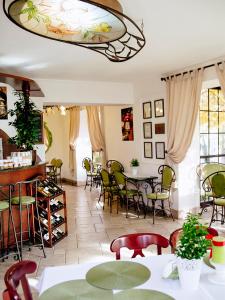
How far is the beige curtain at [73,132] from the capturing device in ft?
33.0

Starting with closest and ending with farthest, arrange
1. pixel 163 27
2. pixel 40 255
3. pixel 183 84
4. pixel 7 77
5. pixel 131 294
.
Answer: pixel 131 294 < pixel 163 27 < pixel 40 255 < pixel 7 77 < pixel 183 84

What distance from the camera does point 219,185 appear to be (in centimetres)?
484

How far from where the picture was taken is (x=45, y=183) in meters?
4.83

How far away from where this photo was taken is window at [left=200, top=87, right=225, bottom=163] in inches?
250

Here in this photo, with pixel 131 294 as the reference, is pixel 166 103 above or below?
above

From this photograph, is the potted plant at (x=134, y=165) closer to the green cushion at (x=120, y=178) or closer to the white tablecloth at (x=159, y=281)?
the green cushion at (x=120, y=178)

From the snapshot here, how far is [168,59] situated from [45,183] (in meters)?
2.75

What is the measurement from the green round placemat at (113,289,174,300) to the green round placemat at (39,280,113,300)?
0.19ft

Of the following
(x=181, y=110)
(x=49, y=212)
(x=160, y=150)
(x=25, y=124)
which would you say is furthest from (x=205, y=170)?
(x=25, y=124)

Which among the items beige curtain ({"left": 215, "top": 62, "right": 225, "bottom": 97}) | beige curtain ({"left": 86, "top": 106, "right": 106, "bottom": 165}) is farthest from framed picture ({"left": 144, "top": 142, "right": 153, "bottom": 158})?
beige curtain ({"left": 215, "top": 62, "right": 225, "bottom": 97})

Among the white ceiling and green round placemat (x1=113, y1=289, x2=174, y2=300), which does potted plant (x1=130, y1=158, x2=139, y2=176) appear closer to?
the white ceiling

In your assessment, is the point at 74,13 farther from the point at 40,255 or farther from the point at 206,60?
the point at 206,60

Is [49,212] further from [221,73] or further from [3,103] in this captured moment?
[221,73]

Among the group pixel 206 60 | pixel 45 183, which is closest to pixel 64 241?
pixel 45 183
